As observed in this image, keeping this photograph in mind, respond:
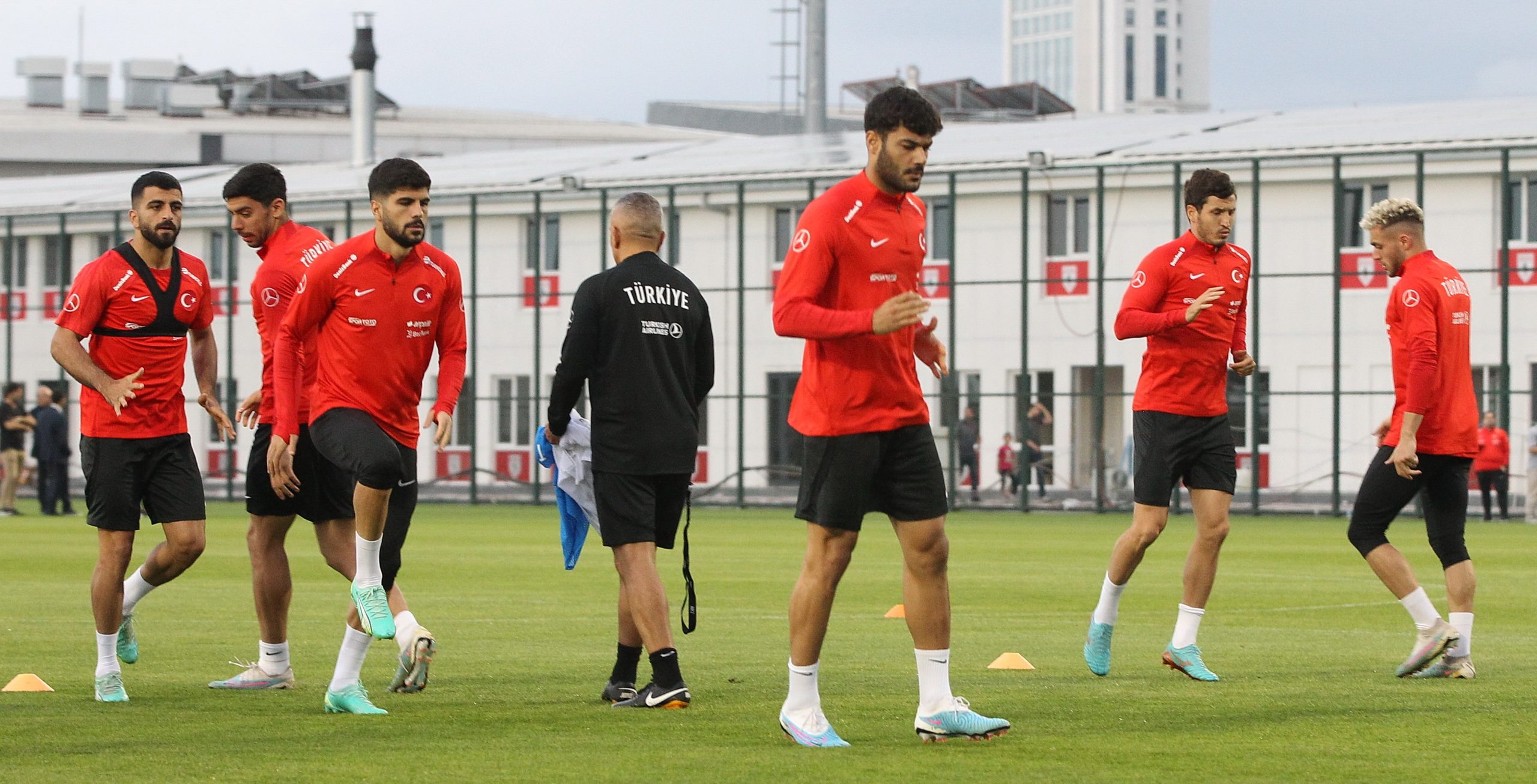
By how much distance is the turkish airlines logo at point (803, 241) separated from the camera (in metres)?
6.05

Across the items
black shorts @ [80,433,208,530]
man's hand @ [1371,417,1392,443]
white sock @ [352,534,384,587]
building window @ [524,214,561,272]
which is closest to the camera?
white sock @ [352,534,384,587]

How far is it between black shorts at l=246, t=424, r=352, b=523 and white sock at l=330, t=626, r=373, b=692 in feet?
2.41

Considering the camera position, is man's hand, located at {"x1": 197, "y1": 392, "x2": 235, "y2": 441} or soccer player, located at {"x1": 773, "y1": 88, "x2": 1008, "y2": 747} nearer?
soccer player, located at {"x1": 773, "y1": 88, "x2": 1008, "y2": 747}

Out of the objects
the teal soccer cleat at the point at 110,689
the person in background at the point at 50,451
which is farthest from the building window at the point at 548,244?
the teal soccer cleat at the point at 110,689

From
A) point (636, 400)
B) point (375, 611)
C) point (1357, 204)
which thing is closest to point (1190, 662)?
point (636, 400)

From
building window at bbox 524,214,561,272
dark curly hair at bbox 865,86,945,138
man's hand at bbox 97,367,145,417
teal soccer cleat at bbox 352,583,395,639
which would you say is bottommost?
teal soccer cleat at bbox 352,583,395,639

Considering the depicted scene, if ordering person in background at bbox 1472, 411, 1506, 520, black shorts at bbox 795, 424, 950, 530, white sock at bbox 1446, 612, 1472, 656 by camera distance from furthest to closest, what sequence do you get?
1. person in background at bbox 1472, 411, 1506, 520
2. white sock at bbox 1446, 612, 1472, 656
3. black shorts at bbox 795, 424, 950, 530

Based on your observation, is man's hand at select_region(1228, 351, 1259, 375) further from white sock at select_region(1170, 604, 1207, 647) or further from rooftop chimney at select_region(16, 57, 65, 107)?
rooftop chimney at select_region(16, 57, 65, 107)

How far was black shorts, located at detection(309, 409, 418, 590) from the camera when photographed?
6875mm

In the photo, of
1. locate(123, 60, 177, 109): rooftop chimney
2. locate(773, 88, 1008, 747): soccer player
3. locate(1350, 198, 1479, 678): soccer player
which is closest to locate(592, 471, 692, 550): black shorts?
locate(773, 88, 1008, 747): soccer player

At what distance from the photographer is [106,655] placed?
741cm

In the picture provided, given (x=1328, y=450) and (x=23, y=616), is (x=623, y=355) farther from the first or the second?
(x=1328, y=450)

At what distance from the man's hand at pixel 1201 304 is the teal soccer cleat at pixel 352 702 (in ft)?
11.4

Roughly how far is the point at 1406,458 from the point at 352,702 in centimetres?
432
